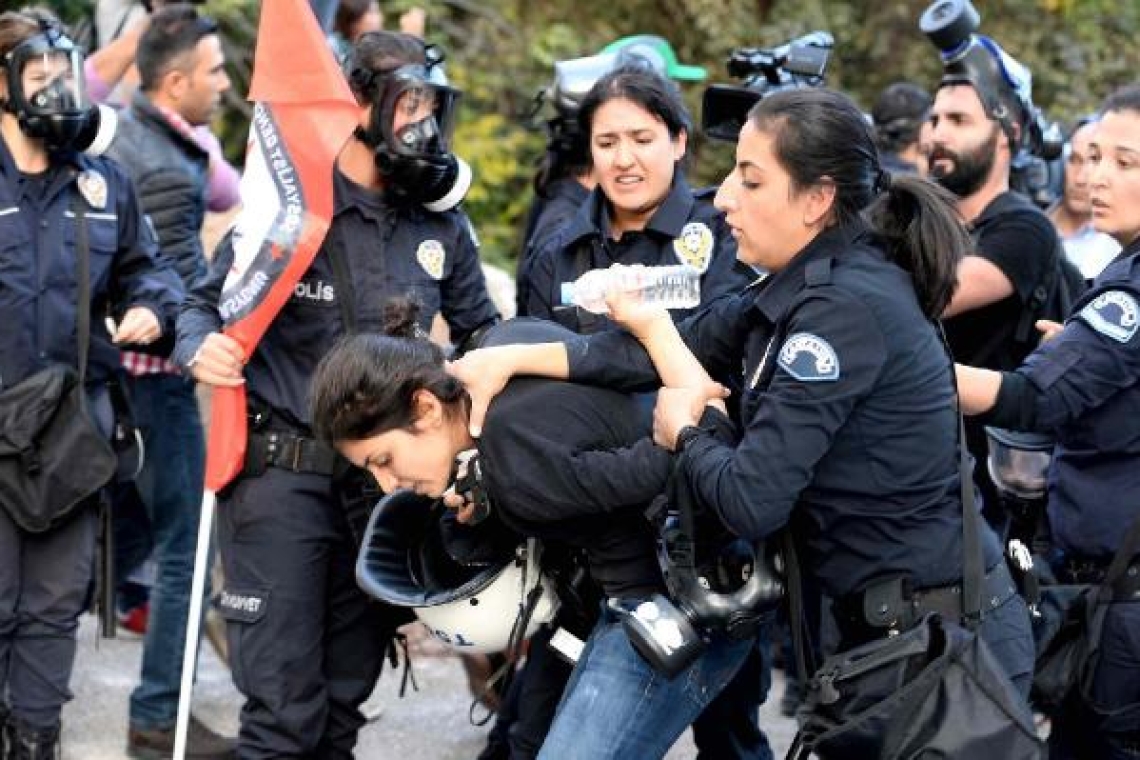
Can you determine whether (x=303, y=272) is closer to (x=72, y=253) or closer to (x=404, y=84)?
(x=404, y=84)

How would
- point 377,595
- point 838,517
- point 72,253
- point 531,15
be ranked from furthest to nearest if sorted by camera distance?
point 531,15
point 72,253
point 377,595
point 838,517

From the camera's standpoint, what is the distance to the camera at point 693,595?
369cm

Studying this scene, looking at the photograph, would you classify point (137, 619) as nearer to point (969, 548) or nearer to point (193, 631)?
point (193, 631)

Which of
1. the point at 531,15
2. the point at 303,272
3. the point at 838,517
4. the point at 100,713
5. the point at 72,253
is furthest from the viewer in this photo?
the point at 531,15

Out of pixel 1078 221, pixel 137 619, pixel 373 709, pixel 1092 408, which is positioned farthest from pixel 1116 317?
pixel 137 619

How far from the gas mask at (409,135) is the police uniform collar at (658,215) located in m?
0.47

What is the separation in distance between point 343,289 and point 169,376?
168 cm

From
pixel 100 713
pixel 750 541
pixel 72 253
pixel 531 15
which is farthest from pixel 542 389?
pixel 531 15

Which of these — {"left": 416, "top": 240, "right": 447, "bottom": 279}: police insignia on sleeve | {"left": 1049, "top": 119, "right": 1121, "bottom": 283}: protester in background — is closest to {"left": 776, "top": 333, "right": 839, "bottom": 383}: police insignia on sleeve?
{"left": 416, "top": 240, "right": 447, "bottom": 279}: police insignia on sleeve

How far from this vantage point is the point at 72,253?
5309 mm

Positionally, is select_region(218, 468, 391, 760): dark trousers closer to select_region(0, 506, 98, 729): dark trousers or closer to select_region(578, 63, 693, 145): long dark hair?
select_region(0, 506, 98, 729): dark trousers

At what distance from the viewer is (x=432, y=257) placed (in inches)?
196

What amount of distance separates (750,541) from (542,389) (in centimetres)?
54

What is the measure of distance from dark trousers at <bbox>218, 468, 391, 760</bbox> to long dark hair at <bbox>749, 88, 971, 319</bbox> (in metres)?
1.72
